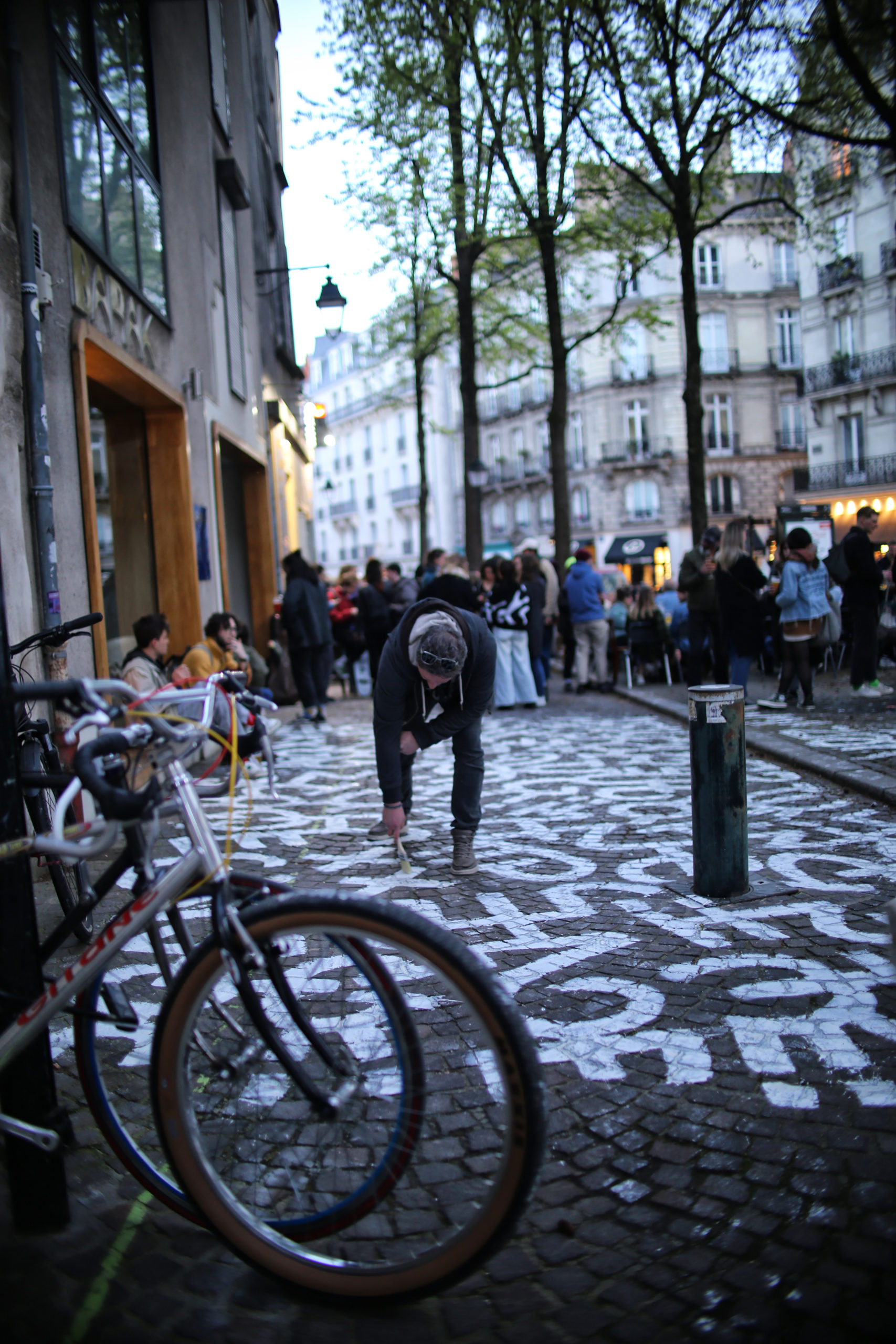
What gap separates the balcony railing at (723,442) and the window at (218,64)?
38440 mm

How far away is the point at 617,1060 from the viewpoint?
327cm

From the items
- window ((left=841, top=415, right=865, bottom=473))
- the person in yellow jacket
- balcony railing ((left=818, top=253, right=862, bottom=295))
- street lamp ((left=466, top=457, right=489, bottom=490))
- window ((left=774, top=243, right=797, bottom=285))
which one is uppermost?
window ((left=774, top=243, right=797, bottom=285))

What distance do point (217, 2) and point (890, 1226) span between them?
16.7 m

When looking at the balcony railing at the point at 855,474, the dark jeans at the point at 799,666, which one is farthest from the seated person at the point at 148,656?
the balcony railing at the point at 855,474

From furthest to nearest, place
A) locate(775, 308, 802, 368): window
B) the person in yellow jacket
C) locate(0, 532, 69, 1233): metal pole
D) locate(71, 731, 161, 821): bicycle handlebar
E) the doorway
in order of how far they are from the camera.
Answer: locate(775, 308, 802, 368): window → the doorway → the person in yellow jacket → locate(0, 532, 69, 1233): metal pole → locate(71, 731, 161, 821): bicycle handlebar

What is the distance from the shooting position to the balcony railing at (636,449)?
50.0m

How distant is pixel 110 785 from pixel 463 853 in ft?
11.5

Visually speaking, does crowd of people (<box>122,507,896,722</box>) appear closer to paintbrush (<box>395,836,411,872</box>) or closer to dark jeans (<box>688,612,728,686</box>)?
dark jeans (<box>688,612,728,686</box>)

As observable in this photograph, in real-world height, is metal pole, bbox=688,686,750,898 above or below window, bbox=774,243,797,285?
below

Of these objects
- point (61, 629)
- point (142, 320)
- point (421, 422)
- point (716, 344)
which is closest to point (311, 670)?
point (142, 320)

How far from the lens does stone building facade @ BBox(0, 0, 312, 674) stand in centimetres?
665

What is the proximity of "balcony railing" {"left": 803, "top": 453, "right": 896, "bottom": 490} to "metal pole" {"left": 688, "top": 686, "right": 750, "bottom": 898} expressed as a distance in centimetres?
3728

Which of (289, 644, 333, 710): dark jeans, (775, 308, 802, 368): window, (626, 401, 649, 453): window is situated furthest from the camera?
(775, 308, 802, 368): window

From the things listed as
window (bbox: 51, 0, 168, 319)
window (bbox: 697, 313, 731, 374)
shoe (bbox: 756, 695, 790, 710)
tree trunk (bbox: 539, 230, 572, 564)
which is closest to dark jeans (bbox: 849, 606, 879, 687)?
shoe (bbox: 756, 695, 790, 710)
